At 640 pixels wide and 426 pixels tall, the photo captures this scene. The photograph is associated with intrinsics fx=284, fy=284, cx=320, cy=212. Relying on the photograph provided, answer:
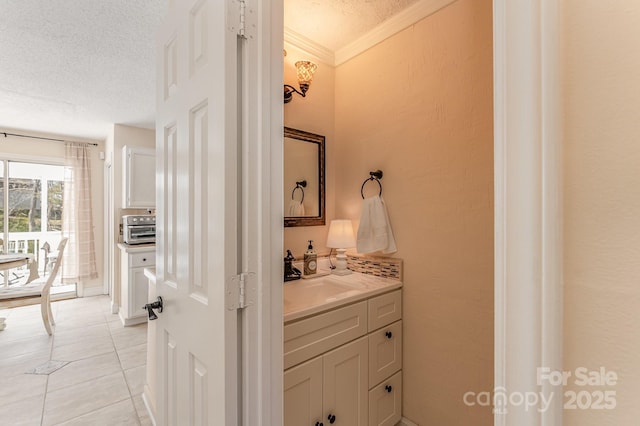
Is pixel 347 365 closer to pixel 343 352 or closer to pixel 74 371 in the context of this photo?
pixel 343 352

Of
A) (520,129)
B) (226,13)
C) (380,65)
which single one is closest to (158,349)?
(226,13)

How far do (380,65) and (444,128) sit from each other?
684 millimetres

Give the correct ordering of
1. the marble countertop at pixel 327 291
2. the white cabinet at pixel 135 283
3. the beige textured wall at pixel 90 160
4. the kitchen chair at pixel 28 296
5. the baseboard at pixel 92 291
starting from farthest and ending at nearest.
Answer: the baseboard at pixel 92 291 < the beige textured wall at pixel 90 160 < the white cabinet at pixel 135 283 < the kitchen chair at pixel 28 296 < the marble countertop at pixel 327 291

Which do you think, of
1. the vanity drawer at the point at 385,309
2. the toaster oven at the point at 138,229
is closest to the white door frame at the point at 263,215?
the vanity drawer at the point at 385,309

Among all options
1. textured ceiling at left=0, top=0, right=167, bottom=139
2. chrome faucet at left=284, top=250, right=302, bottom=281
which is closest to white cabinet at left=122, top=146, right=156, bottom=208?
textured ceiling at left=0, top=0, right=167, bottom=139

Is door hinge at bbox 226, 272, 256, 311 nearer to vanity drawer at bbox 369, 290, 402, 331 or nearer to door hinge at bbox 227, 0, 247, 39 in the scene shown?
door hinge at bbox 227, 0, 247, 39

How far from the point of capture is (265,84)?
0.89m

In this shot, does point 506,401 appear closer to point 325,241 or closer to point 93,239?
point 325,241

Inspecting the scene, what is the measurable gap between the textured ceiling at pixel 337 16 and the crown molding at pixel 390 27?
32 mm

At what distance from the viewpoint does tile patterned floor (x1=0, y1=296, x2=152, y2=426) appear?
6.22 ft

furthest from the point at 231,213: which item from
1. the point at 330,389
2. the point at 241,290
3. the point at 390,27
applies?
the point at 390,27

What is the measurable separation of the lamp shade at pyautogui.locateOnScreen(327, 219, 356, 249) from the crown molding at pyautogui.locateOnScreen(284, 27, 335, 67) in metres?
1.25

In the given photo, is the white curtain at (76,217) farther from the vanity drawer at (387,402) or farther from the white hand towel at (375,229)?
the vanity drawer at (387,402)

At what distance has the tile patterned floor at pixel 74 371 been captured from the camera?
1.89 m
